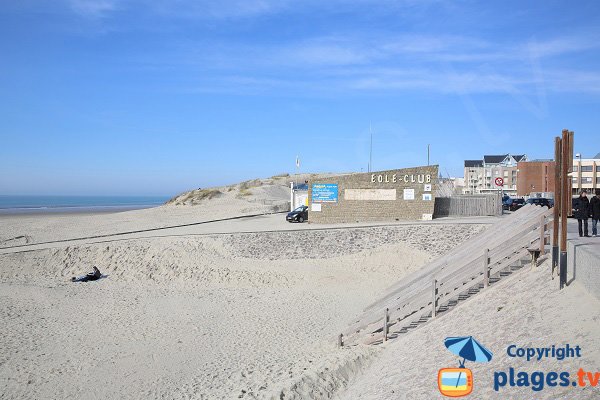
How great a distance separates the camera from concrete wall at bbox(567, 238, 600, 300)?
862cm

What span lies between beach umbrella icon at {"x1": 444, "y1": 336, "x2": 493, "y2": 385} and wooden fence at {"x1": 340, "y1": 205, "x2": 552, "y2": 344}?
2.15 meters

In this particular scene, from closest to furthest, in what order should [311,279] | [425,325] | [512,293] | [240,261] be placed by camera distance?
[512,293]
[425,325]
[311,279]
[240,261]

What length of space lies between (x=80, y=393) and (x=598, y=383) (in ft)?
33.9

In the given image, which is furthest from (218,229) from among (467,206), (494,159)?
(494,159)

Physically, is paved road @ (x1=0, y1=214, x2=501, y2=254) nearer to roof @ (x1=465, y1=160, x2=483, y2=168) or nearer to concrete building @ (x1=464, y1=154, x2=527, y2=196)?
concrete building @ (x1=464, y1=154, x2=527, y2=196)

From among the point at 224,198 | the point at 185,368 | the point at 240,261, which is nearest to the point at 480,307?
the point at 185,368

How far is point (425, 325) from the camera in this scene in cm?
1146

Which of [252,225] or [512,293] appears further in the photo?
[252,225]

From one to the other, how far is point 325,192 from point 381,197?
3.64 metres

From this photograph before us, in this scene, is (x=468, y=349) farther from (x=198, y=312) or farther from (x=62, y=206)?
(x=62, y=206)

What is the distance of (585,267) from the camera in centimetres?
923

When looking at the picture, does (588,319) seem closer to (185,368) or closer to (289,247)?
(185,368)

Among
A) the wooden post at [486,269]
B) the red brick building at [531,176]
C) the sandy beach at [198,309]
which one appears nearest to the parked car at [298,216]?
the sandy beach at [198,309]

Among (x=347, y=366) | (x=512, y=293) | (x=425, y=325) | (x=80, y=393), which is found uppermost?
(x=512, y=293)
